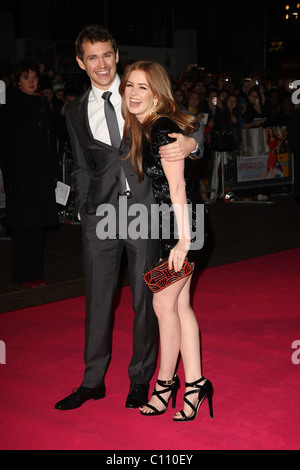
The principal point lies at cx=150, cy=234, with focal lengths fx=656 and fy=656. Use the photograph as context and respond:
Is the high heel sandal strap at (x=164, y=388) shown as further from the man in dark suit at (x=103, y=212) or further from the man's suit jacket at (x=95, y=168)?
the man's suit jacket at (x=95, y=168)

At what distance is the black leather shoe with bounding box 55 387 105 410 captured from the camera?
355 centimetres

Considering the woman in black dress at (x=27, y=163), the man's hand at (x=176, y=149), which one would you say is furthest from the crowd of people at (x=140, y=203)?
the woman in black dress at (x=27, y=163)

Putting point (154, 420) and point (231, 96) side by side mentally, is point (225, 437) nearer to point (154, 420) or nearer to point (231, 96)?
point (154, 420)

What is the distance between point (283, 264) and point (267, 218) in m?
3.08

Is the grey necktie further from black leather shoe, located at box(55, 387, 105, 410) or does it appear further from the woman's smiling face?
black leather shoe, located at box(55, 387, 105, 410)

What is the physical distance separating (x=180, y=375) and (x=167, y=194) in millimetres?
1376

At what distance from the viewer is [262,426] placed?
3309 mm

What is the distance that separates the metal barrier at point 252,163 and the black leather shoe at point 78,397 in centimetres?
799

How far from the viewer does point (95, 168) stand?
350 centimetres

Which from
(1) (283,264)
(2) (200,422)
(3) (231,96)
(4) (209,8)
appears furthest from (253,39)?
(2) (200,422)
